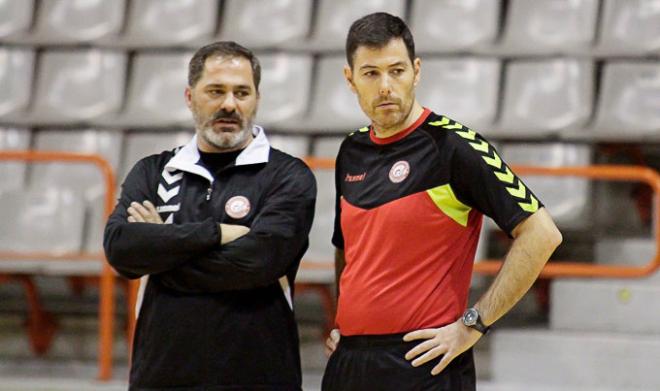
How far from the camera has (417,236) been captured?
8.71 feet

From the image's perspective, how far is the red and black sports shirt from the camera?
103 inches

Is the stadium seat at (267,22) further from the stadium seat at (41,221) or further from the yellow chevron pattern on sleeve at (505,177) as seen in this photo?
the yellow chevron pattern on sleeve at (505,177)

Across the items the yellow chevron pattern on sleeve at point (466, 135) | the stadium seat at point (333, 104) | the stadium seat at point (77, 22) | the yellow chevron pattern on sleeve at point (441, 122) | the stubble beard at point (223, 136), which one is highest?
the stadium seat at point (77, 22)

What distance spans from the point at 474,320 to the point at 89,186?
3404 millimetres

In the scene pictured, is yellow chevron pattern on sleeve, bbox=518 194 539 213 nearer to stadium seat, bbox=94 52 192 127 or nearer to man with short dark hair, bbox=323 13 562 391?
man with short dark hair, bbox=323 13 562 391

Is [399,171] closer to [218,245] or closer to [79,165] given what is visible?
[218,245]

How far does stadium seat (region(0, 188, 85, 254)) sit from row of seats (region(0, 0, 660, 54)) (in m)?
1.10

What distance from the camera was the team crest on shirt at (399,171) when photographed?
270 centimetres

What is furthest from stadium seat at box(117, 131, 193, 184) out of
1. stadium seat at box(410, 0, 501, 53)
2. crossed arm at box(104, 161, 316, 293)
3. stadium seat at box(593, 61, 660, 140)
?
crossed arm at box(104, 161, 316, 293)

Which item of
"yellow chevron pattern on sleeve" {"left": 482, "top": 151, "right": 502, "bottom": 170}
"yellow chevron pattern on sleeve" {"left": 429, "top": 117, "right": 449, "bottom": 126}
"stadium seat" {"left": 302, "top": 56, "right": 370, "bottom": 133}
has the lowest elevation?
"yellow chevron pattern on sleeve" {"left": 482, "top": 151, "right": 502, "bottom": 170}

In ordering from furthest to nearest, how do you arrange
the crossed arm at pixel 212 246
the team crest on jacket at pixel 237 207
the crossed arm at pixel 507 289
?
1. the team crest on jacket at pixel 237 207
2. the crossed arm at pixel 212 246
3. the crossed arm at pixel 507 289

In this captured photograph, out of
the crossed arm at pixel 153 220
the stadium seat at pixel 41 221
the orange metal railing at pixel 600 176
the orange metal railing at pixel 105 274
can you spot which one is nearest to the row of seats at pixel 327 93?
the stadium seat at pixel 41 221

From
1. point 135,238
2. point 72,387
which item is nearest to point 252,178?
point 135,238

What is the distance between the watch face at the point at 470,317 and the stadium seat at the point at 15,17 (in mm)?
4295
